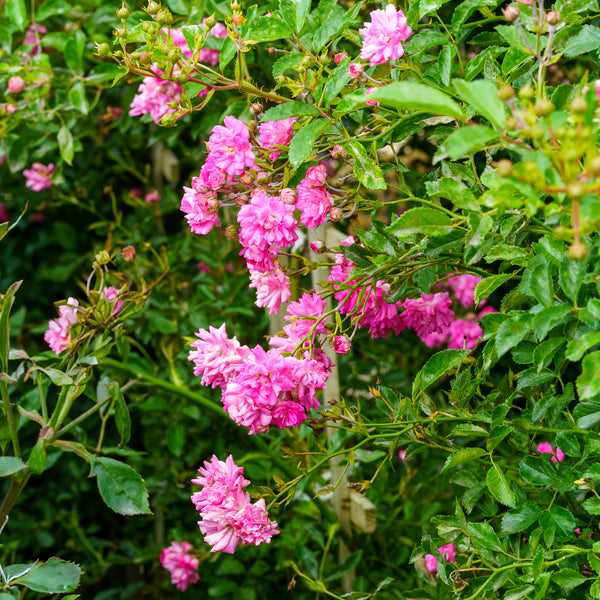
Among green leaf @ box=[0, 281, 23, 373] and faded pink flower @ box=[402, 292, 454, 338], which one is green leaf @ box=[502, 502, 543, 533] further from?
green leaf @ box=[0, 281, 23, 373]

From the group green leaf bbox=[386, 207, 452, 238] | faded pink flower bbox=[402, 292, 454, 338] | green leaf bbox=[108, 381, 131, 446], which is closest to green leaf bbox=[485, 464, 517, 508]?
faded pink flower bbox=[402, 292, 454, 338]

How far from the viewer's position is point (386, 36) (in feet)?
2.69

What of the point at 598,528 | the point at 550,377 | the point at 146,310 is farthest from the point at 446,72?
the point at 146,310

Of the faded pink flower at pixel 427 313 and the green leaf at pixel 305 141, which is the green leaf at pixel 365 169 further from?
the faded pink flower at pixel 427 313

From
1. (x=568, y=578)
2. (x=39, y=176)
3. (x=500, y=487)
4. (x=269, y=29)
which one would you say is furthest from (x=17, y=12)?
(x=568, y=578)

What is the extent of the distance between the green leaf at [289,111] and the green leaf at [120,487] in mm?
541

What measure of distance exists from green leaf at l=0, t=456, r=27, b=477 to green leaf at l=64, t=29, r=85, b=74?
90 cm

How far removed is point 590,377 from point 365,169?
14.0 inches

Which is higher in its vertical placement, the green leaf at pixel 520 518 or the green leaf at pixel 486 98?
the green leaf at pixel 486 98

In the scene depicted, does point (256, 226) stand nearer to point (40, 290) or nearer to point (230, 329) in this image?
point (230, 329)

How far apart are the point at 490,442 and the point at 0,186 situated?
1.99 meters

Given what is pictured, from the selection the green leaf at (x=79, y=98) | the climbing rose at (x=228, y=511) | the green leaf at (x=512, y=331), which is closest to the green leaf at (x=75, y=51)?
the green leaf at (x=79, y=98)

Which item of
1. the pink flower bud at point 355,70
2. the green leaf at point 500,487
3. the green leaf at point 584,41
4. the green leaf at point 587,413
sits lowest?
the green leaf at point 500,487

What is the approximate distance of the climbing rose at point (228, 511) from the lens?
860mm
